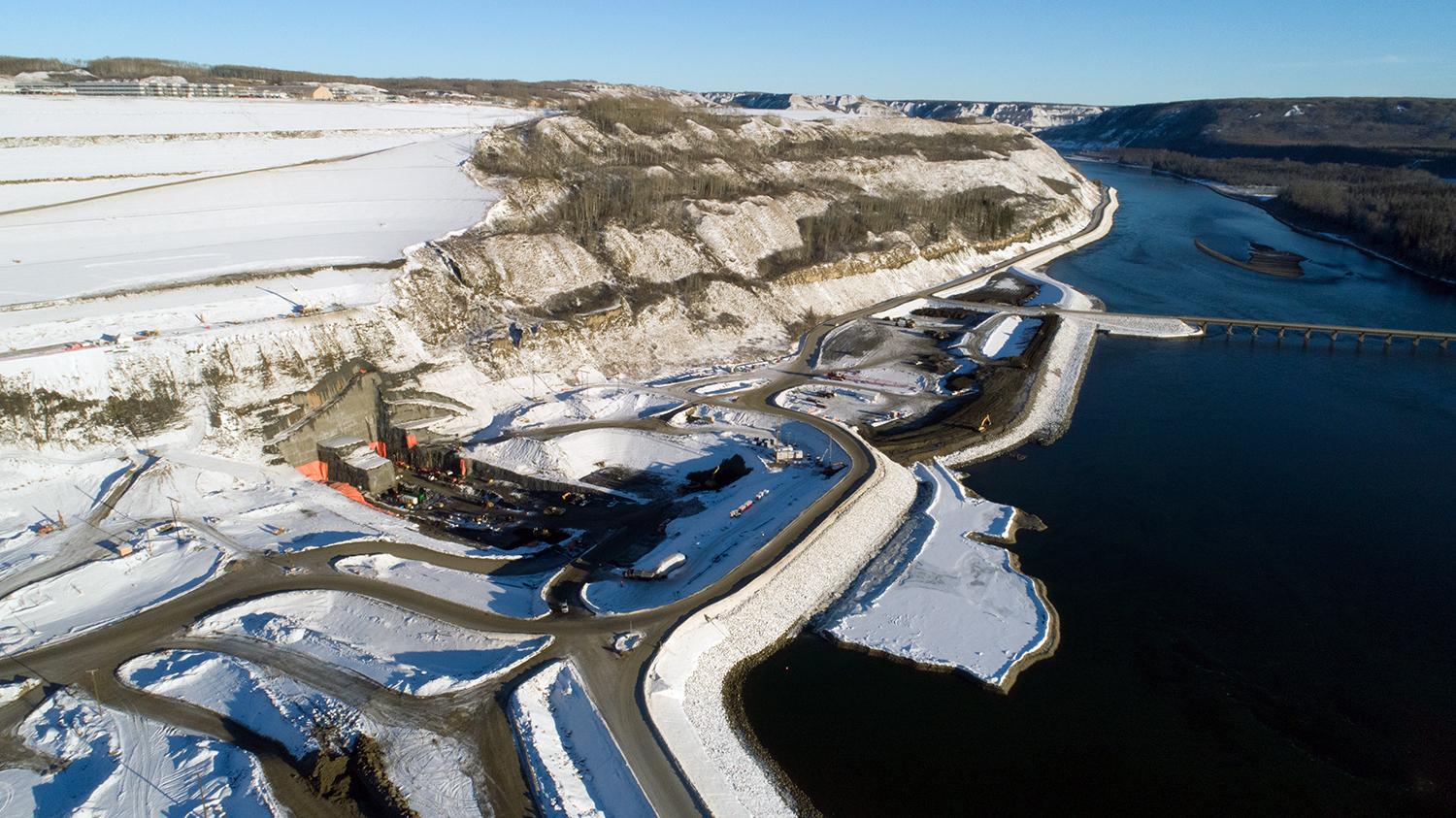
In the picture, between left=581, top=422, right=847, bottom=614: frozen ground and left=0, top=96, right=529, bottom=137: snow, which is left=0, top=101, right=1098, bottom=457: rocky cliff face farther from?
left=581, top=422, right=847, bottom=614: frozen ground

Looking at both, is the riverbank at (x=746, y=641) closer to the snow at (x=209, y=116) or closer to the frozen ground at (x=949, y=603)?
the frozen ground at (x=949, y=603)

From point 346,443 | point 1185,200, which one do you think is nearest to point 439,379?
point 346,443

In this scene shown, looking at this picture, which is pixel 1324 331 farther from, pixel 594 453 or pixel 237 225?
pixel 237 225

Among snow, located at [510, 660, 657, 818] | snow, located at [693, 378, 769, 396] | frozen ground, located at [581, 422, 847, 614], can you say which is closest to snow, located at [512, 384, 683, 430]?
snow, located at [693, 378, 769, 396]

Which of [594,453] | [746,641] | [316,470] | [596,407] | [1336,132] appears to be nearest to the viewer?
[746,641]

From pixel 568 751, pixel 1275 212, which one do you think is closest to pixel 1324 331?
pixel 568 751

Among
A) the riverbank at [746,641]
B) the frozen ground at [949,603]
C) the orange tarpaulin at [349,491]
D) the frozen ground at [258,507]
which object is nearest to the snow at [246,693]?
the frozen ground at [258,507]

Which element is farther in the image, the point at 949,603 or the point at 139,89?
the point at 139,89
